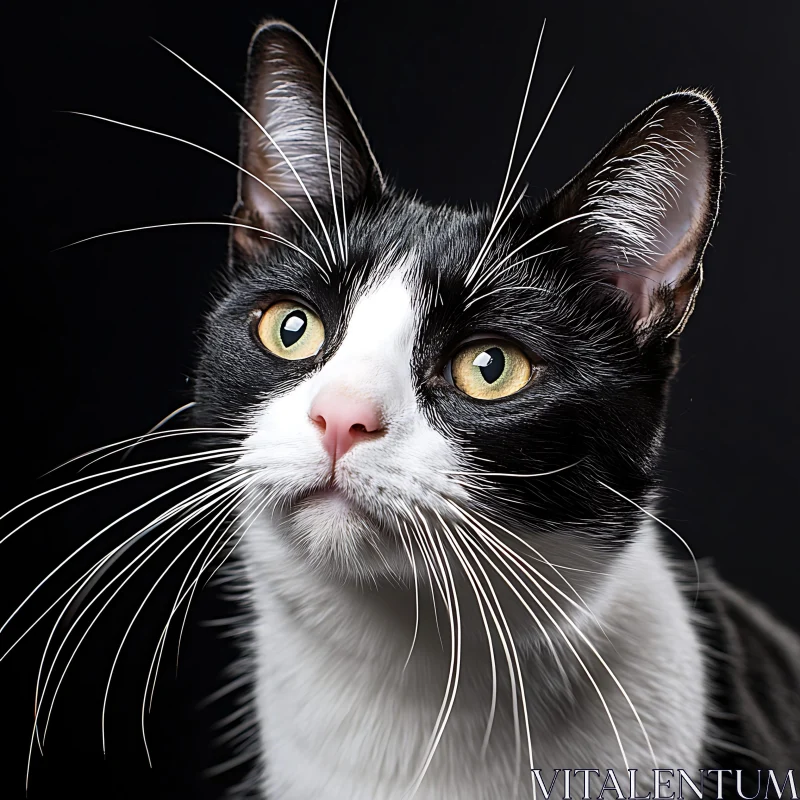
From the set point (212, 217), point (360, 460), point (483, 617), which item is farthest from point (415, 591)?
point (212, 217)

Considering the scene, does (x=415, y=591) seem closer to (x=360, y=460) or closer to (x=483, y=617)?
(x=483, y=617)

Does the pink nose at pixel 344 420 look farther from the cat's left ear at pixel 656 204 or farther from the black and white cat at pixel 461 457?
the cat's left ear at pixel 656 204

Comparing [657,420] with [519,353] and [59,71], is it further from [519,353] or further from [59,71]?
[59,71]

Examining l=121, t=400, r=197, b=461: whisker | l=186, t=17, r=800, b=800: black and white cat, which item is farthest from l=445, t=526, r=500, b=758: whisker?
l=121, t=400, r=197, b=461: whisker

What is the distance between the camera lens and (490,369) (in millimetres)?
925

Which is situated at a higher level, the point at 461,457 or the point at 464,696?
the point at 461,457

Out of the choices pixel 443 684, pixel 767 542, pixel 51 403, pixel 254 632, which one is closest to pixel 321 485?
pixel 443 684

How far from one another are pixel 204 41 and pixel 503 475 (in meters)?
0.76

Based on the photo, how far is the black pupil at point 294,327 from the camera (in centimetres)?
99

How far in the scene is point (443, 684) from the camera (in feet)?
3.36

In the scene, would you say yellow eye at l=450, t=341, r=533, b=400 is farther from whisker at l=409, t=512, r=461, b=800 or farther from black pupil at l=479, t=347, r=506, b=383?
whisker at l=409, t=512, r=461, b=800

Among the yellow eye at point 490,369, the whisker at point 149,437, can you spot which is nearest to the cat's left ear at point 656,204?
the yellow eye at point 490,369

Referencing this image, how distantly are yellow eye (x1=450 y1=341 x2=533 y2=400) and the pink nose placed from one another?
130mm

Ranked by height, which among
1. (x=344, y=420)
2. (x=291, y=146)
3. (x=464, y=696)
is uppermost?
(x=291, y=146)
